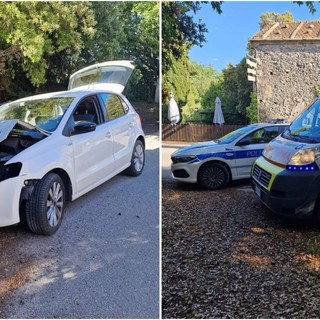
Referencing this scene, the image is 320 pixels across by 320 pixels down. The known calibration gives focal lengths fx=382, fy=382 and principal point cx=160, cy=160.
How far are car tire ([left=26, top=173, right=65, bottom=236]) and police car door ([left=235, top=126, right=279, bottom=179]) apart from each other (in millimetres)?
1582

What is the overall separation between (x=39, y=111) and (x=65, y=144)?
1.90ft

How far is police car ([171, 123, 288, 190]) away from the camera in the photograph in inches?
114

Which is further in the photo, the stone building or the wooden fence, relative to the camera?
the stone building

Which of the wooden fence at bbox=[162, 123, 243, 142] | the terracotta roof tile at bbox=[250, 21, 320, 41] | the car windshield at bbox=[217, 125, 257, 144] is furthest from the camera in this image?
the car windshield at bbox=[217, 125, 257, 144]

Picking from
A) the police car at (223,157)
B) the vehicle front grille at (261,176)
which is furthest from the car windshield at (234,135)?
the vehicle front grille at (261,176)

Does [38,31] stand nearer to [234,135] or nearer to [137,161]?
[137,161]

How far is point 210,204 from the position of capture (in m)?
Answer: 2.87

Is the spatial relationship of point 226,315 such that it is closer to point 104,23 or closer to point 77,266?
point 77,266

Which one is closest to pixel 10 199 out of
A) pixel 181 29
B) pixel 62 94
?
pixel 62 94

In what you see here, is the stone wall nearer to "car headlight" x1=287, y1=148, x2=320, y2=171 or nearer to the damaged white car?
"car headlight" x1=287, y1=148, x2=320, y2=171

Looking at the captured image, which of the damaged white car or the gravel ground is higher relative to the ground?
the damaged white car

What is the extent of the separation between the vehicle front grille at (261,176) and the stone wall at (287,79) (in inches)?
18.5

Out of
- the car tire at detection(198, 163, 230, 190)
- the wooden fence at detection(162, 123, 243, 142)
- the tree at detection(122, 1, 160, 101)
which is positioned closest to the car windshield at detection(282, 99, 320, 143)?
the wooden fence at detection(162, 123, 243, 142)

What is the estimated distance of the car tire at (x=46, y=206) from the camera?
254 centimetres
